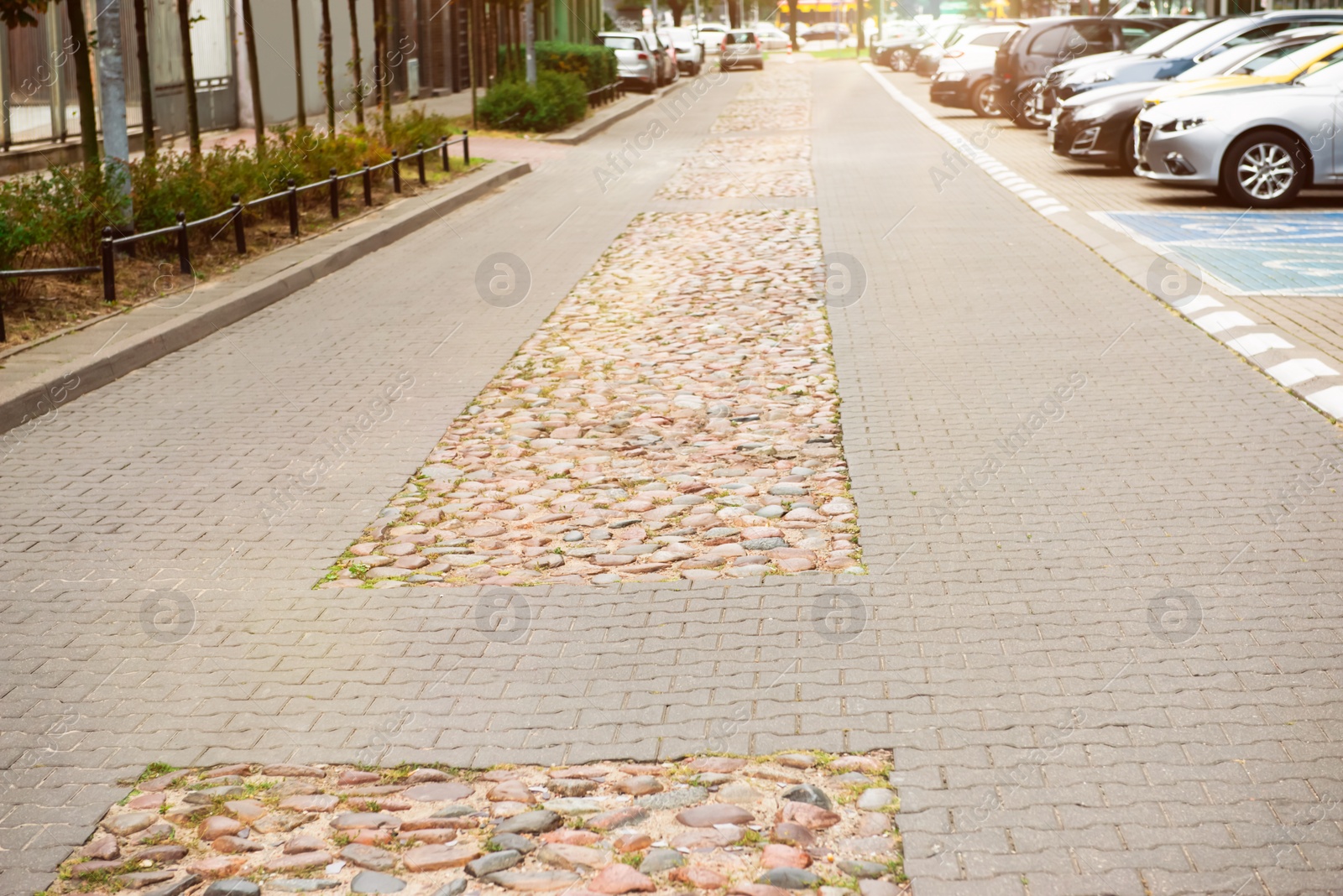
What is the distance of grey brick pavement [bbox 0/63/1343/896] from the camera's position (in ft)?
13.7

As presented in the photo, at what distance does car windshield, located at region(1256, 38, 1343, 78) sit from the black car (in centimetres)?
914

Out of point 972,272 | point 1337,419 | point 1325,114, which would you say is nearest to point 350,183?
point 972,272

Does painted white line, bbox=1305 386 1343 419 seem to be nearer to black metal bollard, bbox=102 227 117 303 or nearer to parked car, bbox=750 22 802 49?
black metal bollard, bbox=102 227 117 303

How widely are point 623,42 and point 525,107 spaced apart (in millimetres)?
19035

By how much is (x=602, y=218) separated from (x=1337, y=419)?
37.9 ft

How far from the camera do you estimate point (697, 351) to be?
1062 centimetres

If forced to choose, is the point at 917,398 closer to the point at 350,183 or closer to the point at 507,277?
the point at 507,277

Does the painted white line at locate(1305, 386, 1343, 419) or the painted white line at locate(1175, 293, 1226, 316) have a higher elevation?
the painted white line at locate(1175, 293, 1226, 316)

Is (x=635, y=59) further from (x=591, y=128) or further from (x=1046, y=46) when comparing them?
(x=1046, y=46)

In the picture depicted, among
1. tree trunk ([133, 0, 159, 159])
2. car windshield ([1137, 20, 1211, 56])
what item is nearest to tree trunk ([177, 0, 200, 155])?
tree trunk ([133, 0, 159, 159])

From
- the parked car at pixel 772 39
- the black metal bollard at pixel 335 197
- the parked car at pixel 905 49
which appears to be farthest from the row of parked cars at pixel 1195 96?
the parked car at pixel 772 39

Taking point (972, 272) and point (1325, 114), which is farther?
point (1325, 114)

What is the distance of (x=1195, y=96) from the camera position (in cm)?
1723

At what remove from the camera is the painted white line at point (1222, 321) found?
34.0 feet
